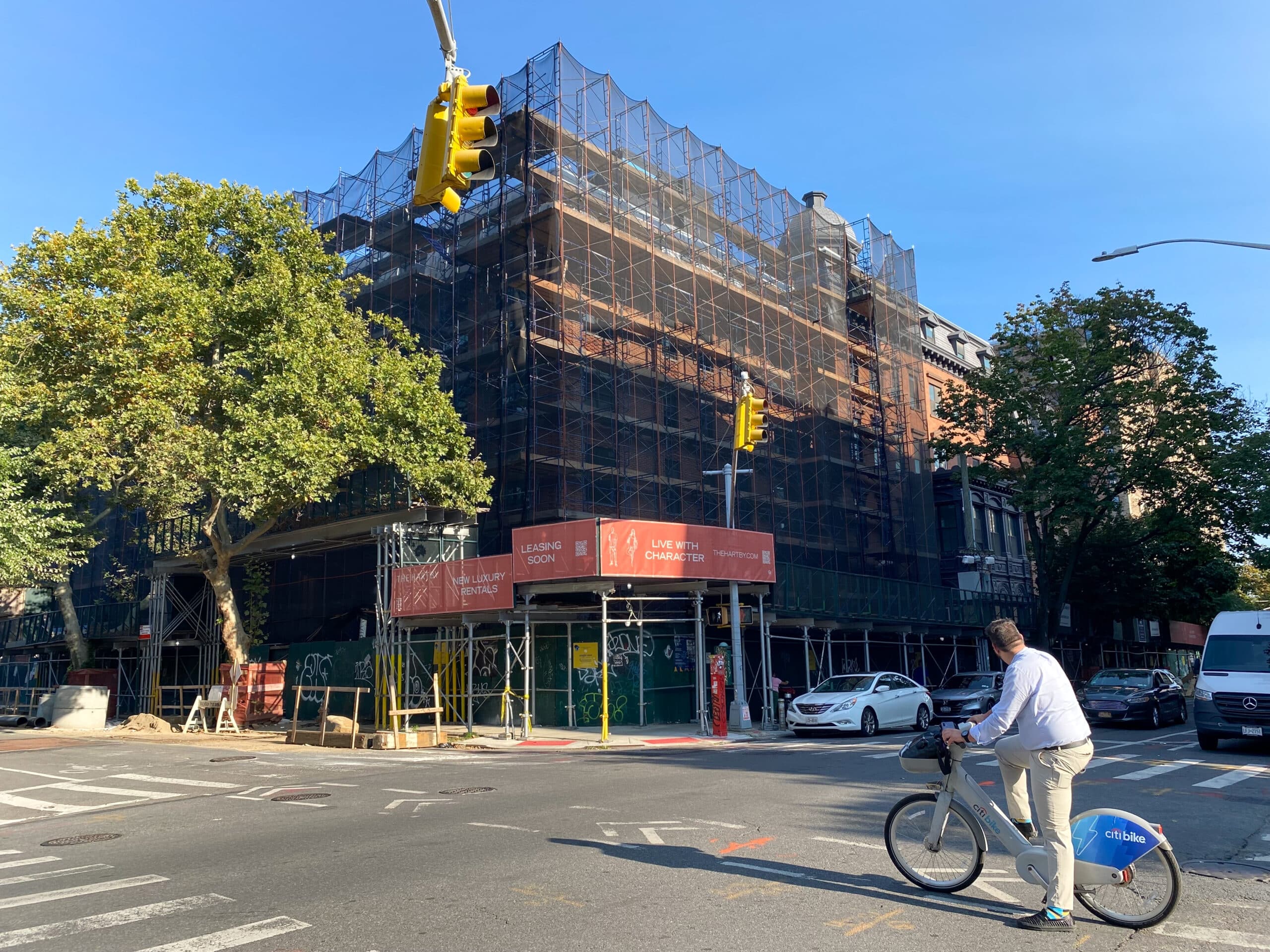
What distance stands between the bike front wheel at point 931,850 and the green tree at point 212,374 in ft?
68.4

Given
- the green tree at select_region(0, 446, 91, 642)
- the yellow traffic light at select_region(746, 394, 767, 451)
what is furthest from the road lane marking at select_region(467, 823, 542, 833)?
the green tree at select_region(0, 446, 91, 642)

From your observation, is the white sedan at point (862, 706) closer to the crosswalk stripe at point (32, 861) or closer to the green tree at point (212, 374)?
the green tree at point (212, 374)

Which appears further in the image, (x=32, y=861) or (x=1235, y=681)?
(x=1235, y=681)

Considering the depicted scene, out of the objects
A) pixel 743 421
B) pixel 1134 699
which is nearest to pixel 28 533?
pixel 743 421

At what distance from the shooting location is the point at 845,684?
889 inches

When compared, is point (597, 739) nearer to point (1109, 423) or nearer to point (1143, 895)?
point (1143, 895)

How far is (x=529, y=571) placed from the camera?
2081 cm

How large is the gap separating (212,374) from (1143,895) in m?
25.0

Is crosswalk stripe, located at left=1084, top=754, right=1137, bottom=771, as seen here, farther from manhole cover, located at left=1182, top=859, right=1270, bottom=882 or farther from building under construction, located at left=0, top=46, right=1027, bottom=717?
building under construction, located at left=0, top=46, right=1027, bottom=717

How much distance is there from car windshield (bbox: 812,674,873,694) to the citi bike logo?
54.9 feet

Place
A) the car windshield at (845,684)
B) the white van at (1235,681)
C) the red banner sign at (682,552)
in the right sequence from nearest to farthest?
the white van at (1235,681) < the red banner sign at (682,552) < the car windshield at (845,684)

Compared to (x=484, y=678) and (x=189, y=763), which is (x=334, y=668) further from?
(x=189, y=763)

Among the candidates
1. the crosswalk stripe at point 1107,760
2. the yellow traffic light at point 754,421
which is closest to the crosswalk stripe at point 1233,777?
the crosswalk stripe at point 1107,760

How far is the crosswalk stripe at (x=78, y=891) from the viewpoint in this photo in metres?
6.68
